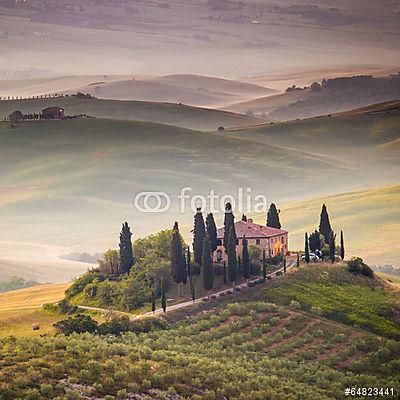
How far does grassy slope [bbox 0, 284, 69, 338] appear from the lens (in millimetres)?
110062

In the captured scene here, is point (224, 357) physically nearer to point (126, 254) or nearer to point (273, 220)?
point (126, 254)

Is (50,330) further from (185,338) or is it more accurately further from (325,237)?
(325,237)

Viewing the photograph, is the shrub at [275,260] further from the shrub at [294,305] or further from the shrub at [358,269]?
the shrub at [294,305]

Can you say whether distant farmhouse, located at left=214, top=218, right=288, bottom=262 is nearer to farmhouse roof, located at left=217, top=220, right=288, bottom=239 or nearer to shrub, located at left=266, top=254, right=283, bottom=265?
farmhouse roof, located at left=217, top=220, right=288, bottom=239

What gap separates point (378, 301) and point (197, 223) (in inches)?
760

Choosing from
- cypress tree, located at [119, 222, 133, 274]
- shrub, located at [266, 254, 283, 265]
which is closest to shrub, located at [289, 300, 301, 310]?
shrub, located at [266, 254, 283, 265]

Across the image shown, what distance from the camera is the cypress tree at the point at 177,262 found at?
122 m

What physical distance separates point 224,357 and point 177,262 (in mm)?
22583

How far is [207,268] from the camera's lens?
120m

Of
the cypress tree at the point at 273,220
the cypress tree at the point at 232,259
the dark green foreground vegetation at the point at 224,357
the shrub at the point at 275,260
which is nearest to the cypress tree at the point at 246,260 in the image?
the cypress tree at the point at 232,259

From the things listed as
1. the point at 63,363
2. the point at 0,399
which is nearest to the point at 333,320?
the point at 63,363

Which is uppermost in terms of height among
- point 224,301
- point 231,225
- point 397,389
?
point 231,225

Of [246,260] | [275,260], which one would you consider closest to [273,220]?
[275,260]

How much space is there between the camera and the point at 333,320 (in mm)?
117188
